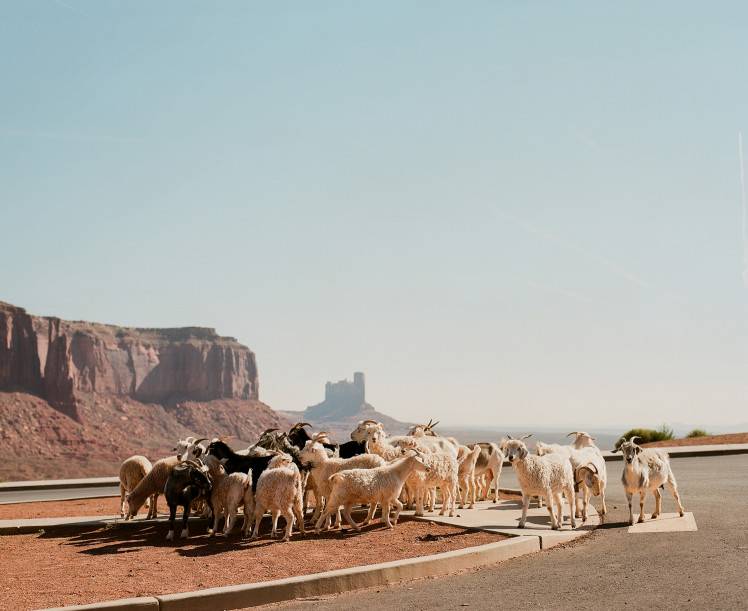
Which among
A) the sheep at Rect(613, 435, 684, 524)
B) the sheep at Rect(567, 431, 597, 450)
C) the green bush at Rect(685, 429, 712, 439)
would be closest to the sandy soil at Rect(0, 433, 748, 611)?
the sheep at Rect(613, 435, 684, 524)

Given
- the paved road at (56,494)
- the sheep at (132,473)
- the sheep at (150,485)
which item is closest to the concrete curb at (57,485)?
the paved road at (56,494)

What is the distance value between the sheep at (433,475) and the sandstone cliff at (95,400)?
10744cm

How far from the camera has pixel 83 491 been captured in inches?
1014

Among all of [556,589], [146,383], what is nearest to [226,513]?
[556,589]

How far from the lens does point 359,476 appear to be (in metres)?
Answer: 12.9

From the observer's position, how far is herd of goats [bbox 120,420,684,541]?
42.1 ft

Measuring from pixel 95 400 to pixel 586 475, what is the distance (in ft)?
575

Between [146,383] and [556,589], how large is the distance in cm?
19194

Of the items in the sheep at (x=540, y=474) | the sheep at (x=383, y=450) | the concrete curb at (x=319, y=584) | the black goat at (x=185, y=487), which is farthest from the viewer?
Answer: the sheep at (x=383, y=450)

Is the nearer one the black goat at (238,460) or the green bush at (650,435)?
the black goat at (238,460)

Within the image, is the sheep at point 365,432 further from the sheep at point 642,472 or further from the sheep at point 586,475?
the sheep at point 642,472

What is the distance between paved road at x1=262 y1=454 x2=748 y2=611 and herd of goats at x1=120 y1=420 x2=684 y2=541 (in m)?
1.10

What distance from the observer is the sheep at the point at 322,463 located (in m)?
13.8

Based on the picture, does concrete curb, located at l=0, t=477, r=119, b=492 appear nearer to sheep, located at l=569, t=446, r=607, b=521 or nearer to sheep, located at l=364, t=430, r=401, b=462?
sheep, located at l=364, t=430, r=401, b=462
